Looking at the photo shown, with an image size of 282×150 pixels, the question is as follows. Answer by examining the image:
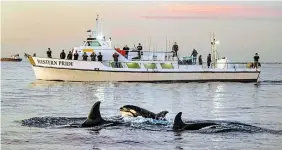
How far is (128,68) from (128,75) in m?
0.77

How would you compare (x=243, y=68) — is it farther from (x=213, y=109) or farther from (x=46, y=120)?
(x=46, y=120)

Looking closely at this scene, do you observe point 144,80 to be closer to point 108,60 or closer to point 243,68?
point 108,60

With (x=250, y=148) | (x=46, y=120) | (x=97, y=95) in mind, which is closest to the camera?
(x=250, y=148)

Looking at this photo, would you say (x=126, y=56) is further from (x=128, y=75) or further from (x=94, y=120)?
(x=94, y=120)

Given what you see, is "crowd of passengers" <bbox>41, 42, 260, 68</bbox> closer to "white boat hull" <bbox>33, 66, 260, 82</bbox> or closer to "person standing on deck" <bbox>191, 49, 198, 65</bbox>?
"person standing on deck" <bbox>191, 49, 198, 65</bbox>

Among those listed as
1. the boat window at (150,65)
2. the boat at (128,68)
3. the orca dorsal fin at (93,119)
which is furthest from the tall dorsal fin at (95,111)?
the boat window at (150,65)

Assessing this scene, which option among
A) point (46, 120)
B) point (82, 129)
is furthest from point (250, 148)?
point (46, 120)

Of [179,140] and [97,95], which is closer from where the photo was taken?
[179,140]

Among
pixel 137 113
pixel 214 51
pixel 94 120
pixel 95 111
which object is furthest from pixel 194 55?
pixel 95 111

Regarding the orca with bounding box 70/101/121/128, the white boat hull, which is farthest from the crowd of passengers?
the orca with bounding box 70/101/121/128

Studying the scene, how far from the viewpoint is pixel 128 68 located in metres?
62.2

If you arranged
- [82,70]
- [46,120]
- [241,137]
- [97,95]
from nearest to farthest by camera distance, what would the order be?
[241,137] → [46,120] → [97,95] → [82,70]

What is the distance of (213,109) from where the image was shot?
33250mm

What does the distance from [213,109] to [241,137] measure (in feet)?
41.5
